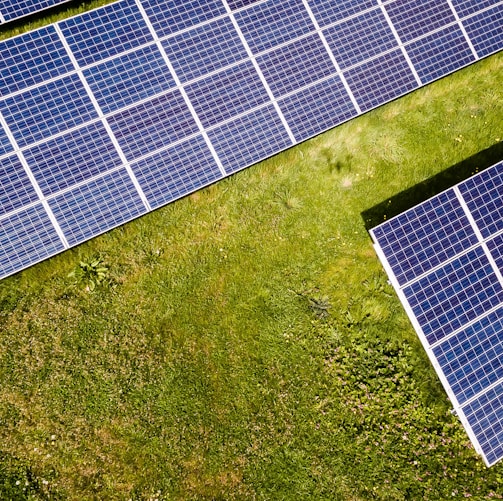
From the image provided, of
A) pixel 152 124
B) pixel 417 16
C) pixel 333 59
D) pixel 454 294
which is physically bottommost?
pixel 454 294

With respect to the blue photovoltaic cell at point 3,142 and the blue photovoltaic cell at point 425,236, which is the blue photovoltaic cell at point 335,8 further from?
the blue photovoltaic cell at point 3,142

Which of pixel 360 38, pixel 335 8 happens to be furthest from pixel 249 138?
pixel 335 8

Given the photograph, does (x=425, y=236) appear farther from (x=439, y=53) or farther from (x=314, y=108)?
(x=439, y=53)

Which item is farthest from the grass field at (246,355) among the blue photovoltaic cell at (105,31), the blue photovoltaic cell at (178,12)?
the blue photovoltaic cell at (105,31)

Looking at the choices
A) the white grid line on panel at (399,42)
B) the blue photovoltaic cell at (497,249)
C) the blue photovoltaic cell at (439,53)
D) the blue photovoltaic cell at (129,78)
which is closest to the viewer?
the blue photovoltaic cell at (129,78)

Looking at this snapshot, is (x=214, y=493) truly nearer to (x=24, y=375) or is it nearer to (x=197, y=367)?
(x=197, y=367)

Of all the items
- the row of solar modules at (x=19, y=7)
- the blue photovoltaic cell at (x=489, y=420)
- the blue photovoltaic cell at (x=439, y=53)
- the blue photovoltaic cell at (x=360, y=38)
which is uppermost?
the row of solar modules at (x=19, y=7)


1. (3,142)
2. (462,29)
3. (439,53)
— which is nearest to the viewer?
(3,142)
